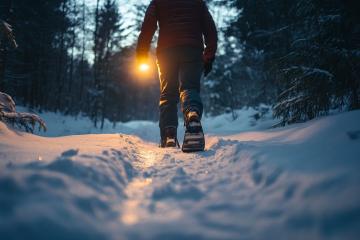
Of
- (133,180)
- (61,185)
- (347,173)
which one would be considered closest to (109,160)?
(133,180)

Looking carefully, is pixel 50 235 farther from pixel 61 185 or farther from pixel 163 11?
pixel 163 11

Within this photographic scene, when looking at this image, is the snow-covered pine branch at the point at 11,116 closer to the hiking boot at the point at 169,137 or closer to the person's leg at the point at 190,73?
the hiking boot at the point at 169,137

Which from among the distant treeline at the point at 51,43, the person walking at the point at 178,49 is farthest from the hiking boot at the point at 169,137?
the distant treeline at the point at 51,43

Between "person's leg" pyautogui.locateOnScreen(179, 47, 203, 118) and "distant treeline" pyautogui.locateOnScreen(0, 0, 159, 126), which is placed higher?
"distant treeline" pyautogui.locateOnScreen(0, 0, 159, 126)

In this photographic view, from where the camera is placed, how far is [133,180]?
5.86 ft

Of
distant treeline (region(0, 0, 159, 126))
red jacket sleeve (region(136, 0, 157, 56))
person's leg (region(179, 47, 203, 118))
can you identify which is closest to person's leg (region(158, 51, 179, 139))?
person's leg (region(179, 47, 203, 118))

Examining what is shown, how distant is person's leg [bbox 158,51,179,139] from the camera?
375 cm

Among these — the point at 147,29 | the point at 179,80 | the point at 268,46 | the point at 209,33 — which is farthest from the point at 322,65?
the point at 268,46

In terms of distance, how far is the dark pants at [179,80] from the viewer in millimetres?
3423

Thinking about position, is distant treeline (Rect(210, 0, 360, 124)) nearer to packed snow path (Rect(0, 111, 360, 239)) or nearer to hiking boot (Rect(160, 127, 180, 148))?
hiking boot (Rect(160, 127, 180, 148))

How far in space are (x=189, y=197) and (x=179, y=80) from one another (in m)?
2.45

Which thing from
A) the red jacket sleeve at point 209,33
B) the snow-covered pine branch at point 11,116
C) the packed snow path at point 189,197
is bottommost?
the packed snow path at point 189,197

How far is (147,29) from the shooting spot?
12.8 feet

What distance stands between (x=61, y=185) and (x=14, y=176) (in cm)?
21
